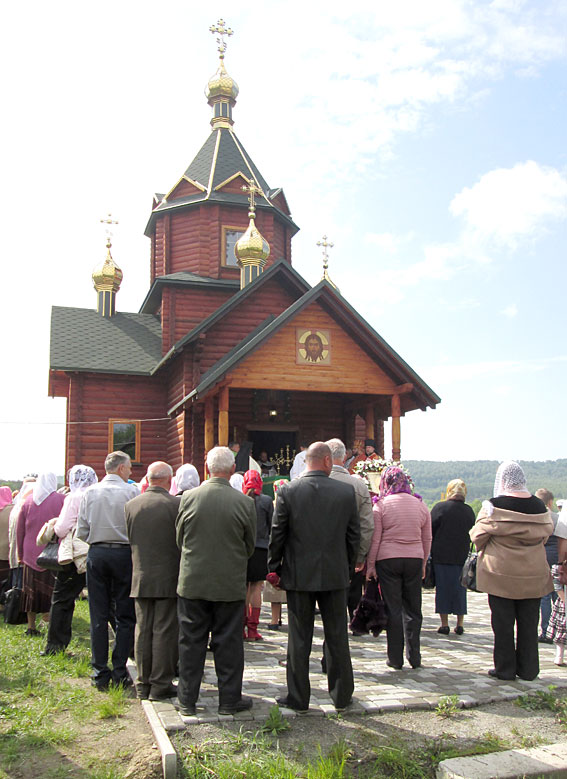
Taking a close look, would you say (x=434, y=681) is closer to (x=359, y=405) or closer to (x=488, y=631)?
(x=488, y=631)

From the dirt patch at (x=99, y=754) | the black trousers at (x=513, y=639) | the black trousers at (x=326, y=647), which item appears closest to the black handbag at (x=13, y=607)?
the dirt patch at (x=99, y=754)

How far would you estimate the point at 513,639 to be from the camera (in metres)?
6.25

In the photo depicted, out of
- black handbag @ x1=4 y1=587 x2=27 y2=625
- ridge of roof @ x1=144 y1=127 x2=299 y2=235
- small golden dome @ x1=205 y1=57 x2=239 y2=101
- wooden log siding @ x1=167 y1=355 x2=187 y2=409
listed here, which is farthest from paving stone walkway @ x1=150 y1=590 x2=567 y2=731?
small golden dome @ x1=205 y1=57 x2=239 y2=101

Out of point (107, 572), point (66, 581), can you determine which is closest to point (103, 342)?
point (66, 581)

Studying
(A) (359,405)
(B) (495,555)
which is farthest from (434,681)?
(A) (359,405)

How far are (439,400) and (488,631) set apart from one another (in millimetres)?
8989

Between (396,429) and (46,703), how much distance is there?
12.3 meters

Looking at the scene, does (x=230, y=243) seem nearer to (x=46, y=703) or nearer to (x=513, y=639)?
(x=513, y=639)

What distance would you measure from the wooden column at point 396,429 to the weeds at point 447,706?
11358 millimetres

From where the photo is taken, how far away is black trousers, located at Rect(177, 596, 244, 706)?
17.1ft

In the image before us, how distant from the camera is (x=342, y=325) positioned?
1709 centimetres

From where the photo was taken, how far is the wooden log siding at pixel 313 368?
16.0 m

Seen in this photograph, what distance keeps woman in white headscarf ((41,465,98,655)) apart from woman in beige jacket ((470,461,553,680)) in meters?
3.77

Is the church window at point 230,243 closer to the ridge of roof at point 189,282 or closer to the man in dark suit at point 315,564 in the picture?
the ridge of roof at point 189,282
